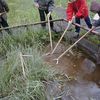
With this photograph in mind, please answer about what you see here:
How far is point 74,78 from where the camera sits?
18.9 ft

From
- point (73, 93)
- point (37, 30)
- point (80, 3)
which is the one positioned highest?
point (80, 3)

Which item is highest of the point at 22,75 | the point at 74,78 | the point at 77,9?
the point at 77,9

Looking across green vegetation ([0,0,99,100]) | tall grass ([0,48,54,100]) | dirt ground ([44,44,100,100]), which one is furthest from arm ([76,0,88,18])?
tall grass ([0,48,54,100])

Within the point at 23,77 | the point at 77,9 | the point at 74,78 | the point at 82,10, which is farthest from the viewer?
the point at 77,9

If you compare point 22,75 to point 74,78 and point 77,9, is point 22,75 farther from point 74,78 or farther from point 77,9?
point 77,9

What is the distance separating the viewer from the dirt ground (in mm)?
5152

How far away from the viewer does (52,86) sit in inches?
206

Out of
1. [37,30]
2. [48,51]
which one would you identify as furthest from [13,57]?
[37,30]

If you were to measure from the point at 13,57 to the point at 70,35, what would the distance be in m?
2.25

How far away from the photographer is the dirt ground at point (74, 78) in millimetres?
5152

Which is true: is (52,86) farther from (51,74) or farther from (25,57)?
(25,57)

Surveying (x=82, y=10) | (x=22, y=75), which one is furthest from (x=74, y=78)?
(x=82, y=10)

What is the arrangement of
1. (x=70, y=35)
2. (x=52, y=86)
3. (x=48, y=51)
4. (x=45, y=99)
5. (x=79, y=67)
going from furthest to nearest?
1. (x=70, y=35)
2. (x=48, y=51)
3. (x=79, y=67)
4. (x=52, y=86)
5. (x=45, y=99)

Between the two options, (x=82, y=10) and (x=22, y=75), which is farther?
(x=82, y=10)
